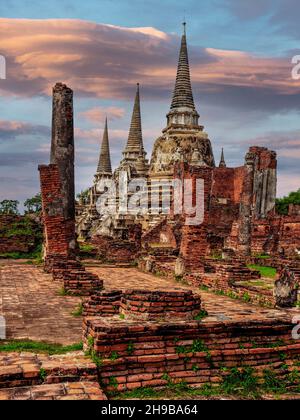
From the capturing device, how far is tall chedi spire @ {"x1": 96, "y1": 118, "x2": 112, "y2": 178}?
5603cm

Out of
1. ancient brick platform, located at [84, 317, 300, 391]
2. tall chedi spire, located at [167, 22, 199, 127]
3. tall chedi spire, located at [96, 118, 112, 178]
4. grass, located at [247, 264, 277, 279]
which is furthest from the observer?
tall chedi spire, located at [96, 118, 112, 178]

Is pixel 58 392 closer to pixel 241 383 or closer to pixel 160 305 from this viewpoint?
pixel 160 305

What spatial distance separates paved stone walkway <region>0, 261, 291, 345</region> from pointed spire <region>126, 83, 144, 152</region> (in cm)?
3998

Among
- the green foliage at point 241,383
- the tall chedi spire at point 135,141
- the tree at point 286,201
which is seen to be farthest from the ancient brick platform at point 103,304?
the tall chedi spire at point 135,141

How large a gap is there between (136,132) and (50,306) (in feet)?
151

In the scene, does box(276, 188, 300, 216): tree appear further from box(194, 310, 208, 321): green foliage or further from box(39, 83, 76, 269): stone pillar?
box(194, 310, 208, 321): green foliage

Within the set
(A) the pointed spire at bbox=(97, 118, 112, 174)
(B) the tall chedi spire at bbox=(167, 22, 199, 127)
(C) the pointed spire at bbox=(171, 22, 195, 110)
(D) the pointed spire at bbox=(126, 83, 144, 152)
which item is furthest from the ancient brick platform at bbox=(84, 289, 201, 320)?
(A) the pointed spire at bbox=(97, 118, 112, 174)

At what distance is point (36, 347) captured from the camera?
4.84m

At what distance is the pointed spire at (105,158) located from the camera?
2210 inches

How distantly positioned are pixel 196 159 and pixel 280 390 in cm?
3594

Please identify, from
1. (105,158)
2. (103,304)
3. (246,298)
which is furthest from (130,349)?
(105,158)

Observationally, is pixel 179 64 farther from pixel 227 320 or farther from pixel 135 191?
pixel 227 320

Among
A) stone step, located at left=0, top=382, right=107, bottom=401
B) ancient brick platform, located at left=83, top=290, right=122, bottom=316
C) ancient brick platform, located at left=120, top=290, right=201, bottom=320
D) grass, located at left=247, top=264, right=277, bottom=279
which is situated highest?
ancient brick platform, located at left=120, top=290, right=201, bottom=320
